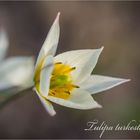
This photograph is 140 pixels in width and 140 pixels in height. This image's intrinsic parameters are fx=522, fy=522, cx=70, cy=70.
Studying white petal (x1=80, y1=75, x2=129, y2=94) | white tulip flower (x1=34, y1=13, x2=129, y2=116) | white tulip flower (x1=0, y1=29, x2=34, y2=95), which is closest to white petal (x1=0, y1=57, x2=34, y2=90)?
white tulip flower (x1=0, y1=29, x2=34, y2=95)

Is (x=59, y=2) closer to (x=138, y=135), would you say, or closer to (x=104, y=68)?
(x=104, y=68)

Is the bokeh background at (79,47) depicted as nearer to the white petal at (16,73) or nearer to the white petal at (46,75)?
the white petal at (16,73)

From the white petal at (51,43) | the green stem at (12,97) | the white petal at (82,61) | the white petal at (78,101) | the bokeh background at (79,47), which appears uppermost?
the white petal at (51,43)

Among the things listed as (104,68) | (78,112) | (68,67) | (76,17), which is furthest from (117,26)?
(68,67)

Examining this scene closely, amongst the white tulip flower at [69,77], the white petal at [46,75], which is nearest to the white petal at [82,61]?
the white tulip flower at [69,77]

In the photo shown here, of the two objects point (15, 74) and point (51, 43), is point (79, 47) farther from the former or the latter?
point (51, 43)

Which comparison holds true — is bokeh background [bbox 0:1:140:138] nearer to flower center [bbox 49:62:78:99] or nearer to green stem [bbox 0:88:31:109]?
flower center [bbox 49:62:78:99]
